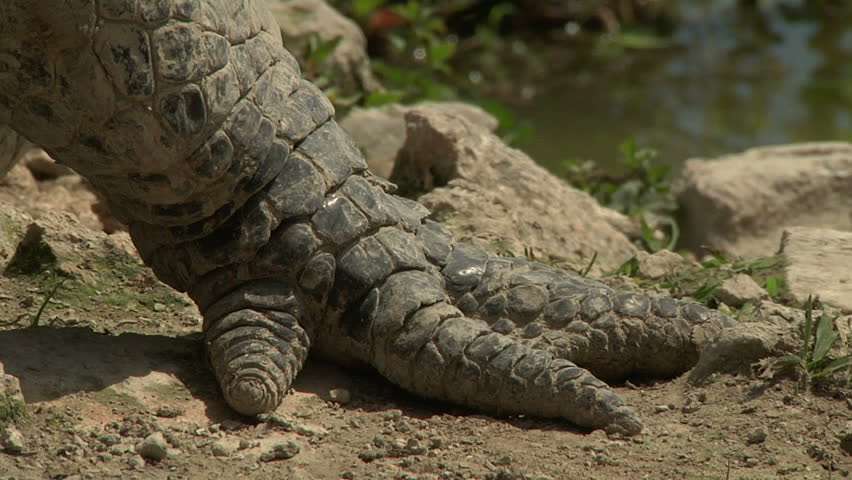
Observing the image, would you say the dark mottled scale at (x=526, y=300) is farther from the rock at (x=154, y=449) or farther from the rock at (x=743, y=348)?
the rock at (x=154, y=449)

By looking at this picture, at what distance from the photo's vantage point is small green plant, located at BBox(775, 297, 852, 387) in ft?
9.46

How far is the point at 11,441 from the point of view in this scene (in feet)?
8.02

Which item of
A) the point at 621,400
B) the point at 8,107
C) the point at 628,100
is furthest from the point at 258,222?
the point at 628,100

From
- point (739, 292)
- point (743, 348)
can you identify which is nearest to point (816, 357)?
point (743, 348)

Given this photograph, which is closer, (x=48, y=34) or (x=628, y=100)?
(x=48, y=34)

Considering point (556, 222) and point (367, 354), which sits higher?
point (556, 222)

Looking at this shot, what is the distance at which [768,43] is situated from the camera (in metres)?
9.38

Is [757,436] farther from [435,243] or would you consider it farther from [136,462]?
[136,462]

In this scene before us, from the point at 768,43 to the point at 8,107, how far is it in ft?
25.2

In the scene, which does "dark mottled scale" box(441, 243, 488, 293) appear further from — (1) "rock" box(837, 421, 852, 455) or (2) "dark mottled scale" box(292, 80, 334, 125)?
(1) "rock" box(837, 421, 852, 455)

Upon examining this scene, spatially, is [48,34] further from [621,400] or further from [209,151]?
[621,400]

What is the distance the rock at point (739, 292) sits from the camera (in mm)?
3637

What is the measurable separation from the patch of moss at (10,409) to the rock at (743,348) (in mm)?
1652

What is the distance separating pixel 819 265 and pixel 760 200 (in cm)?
147
